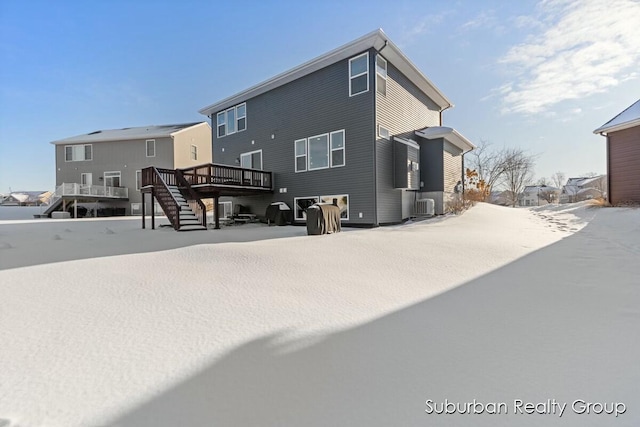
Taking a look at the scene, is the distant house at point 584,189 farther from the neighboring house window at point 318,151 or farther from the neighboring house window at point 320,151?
the neighboring house window at point 318,151

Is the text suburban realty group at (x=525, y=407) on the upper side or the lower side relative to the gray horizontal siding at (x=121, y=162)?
lower

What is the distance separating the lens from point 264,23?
1245 centimetres

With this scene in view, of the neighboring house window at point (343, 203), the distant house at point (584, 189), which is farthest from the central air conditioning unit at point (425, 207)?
the distant house at point (584, 189)

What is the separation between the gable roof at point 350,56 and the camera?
10.7m

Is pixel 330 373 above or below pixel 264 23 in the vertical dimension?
below

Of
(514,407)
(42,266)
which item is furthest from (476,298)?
(42,266)

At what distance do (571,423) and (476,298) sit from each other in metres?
1.85

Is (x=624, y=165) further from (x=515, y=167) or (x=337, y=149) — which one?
(x=515, y=167)

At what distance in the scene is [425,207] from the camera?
12867 millimetres

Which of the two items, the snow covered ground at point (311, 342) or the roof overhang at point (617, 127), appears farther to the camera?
the roof overhang at point (617, 127)

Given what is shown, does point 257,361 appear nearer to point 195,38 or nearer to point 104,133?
point 195,38

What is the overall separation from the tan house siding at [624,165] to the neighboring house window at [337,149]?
12.1 meters

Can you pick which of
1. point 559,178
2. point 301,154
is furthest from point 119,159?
point 559,178

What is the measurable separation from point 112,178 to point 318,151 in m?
20.9
